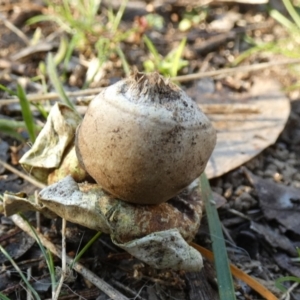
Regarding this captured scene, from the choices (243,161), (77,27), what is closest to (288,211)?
(243,161)

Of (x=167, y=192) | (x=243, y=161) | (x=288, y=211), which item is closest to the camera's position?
(x=167, y=192)

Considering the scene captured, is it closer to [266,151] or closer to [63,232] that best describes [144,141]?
[63,232]

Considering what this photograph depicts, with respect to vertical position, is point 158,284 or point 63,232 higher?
point 63,232

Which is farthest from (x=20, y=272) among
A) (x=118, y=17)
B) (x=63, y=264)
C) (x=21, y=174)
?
(x=118, y=17)

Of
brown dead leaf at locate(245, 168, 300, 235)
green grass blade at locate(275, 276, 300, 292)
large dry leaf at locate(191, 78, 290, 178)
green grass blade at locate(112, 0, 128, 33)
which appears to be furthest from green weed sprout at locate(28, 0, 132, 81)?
green grass blade at locate(275, 276, 300, 292)

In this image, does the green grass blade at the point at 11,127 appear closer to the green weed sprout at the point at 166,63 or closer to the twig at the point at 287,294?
the green weed sprout at the point at 166,63

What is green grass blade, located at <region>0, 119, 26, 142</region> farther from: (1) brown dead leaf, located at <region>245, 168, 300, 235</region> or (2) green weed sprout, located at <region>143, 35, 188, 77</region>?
(1) brown dead leaf, located at <region>245, 168, 300, 235</region>

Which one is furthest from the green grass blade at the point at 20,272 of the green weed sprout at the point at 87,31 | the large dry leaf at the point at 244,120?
the green weed sprout at the point at 87,31
